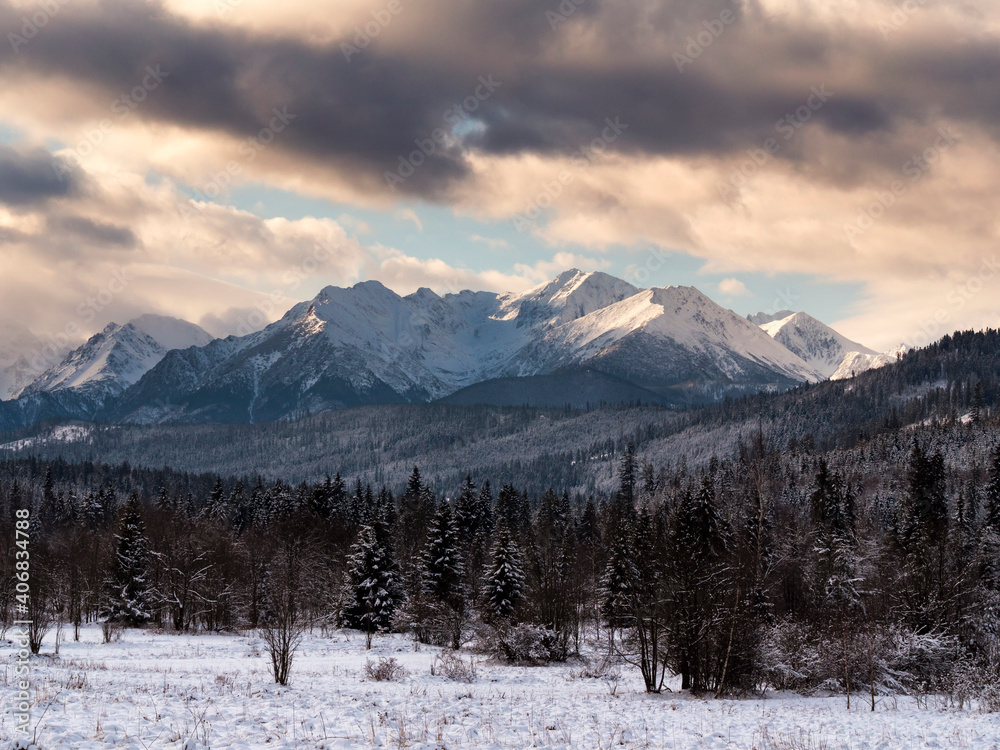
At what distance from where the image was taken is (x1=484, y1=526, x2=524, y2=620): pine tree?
52.3m

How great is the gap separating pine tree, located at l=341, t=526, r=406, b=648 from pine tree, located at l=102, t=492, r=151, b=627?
48.8ft

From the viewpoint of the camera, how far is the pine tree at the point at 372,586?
178ft

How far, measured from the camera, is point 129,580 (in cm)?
5519

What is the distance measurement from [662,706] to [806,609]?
26081 millimetres

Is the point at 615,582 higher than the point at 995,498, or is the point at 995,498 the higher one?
the point at 995,498

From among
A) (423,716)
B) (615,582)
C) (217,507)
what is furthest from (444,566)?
(217,507)

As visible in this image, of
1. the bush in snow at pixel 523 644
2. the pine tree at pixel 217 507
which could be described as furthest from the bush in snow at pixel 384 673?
the pine tree at pixel 217 507

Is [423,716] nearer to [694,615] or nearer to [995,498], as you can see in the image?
[694,615]

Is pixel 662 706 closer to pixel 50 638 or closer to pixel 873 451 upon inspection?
pixel 50 638

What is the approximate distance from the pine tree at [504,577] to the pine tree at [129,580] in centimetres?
2526

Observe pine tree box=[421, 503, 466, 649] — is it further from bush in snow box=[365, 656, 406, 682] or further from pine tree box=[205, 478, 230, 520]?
pine tree box=[205, 478, 230, 520]

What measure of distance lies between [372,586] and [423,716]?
36204 mm

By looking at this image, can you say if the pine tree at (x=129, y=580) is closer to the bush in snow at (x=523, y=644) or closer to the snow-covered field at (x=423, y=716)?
the snow-covered field at (x=423, y=716)

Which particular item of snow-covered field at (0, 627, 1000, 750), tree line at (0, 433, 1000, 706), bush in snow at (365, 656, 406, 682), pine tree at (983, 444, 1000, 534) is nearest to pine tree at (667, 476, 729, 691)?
tree line at (0, 433, 1000, 706)
